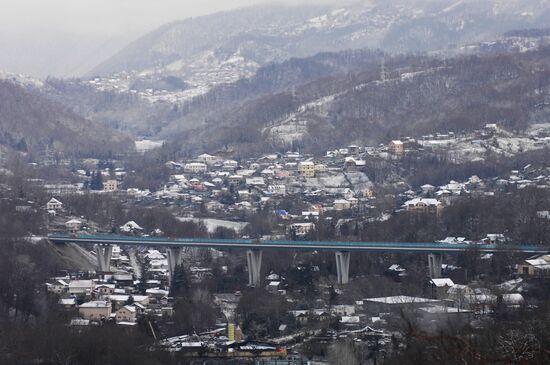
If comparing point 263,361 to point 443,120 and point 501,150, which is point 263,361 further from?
point 443,120

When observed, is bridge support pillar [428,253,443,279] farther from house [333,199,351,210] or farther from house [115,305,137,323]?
house [333,199,351,210]

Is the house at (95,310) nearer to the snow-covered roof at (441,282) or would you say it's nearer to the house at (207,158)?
the snow-covered roof at (441,282)

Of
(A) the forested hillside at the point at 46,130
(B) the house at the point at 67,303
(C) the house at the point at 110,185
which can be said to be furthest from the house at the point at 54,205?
(A) the forested hillside at the point at 46,130

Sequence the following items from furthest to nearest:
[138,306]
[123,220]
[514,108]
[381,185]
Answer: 1. [514,108]
2. [381,185]
3. [123,220]
4. [138,306]

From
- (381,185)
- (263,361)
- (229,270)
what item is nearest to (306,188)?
(381,185)

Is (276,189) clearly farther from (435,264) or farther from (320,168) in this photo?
(435,264)

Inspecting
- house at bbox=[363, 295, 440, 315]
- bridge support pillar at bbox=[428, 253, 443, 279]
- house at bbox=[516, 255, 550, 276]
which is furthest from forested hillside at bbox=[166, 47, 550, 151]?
house at bbox=[363, 295, 440, 315]
